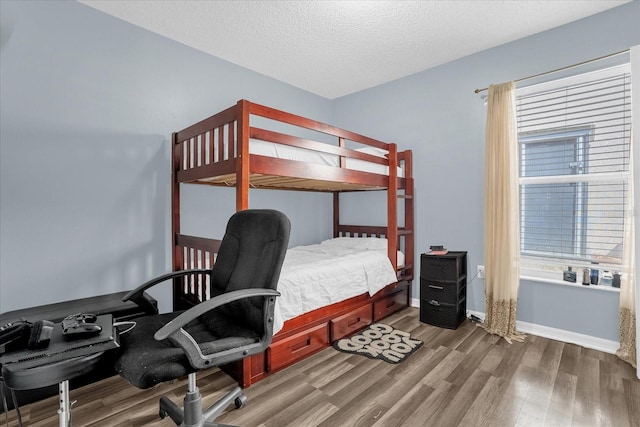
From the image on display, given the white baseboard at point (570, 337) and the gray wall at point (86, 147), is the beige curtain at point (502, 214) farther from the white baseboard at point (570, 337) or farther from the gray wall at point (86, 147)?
the gray wall at point (86, 147)

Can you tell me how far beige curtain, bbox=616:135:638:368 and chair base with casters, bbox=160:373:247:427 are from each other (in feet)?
8.38

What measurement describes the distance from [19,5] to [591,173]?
4.18 meters

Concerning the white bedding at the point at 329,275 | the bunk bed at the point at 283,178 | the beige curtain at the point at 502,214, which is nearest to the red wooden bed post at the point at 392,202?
the bunk bed at the point at 283,178

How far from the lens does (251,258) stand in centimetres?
148

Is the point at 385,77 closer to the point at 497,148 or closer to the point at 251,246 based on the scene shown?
the point at 497,148

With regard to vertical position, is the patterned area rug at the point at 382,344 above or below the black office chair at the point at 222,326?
below

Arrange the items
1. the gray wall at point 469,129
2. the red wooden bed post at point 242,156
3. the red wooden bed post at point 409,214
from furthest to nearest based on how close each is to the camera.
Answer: the red wooden bed post at point 409,214
the gray wall at point 469,129
the red wooden bed post at point 242,156

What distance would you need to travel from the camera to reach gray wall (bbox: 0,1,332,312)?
6.54 ft

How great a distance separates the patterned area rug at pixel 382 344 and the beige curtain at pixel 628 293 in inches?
53.6

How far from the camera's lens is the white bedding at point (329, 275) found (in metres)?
2.06

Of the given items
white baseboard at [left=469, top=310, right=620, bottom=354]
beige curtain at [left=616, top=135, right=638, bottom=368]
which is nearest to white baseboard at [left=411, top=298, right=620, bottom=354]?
white baseboard at [left=469, top=310, right=620, bottom=354]

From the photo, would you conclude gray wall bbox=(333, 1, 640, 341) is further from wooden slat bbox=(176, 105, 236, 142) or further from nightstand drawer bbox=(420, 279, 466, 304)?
wooden slat bbox=(176, 105, 236, 142)

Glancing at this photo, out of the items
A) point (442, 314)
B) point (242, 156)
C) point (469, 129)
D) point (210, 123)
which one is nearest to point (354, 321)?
point (442, 314)

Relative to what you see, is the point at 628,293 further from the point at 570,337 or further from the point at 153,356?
the point at 153,356
